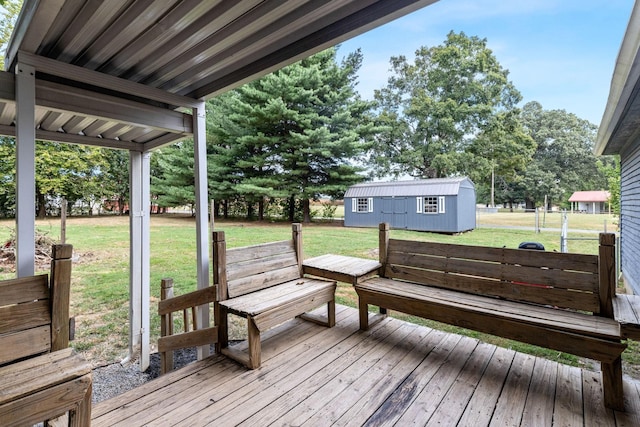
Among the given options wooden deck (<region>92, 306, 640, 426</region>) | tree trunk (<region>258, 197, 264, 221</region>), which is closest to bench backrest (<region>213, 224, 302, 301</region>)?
wooden deck (<region>92, 306, 640, 426</region>)

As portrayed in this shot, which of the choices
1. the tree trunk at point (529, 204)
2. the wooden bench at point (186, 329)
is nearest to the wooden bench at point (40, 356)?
the wooden bench at point (186, 329)

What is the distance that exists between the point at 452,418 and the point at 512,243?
6770 millimetres

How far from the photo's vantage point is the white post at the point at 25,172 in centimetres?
149

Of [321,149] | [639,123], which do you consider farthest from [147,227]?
[321,149]

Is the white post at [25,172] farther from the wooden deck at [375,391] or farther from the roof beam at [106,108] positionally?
the wooden deck at [375,391]

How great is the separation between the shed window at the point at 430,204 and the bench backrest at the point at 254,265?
8.22 m

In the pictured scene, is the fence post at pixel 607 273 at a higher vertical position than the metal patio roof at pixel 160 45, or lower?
lower

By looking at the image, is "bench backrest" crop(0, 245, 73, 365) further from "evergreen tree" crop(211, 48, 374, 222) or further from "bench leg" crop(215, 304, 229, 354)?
"evergreen tree" crop(211, 48, 374, 222)

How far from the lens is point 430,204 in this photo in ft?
33.3

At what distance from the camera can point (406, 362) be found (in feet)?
6.79

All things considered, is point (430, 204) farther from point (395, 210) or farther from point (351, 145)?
point (351, 145)

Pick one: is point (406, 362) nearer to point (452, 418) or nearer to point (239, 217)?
point (452, 418)

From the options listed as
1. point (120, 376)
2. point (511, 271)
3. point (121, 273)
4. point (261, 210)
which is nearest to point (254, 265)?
point (120, 376)

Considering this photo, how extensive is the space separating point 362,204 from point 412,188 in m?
2.08
